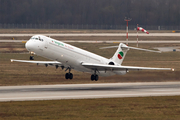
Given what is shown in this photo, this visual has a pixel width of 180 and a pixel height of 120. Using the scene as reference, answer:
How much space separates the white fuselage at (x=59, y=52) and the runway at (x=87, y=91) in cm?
314

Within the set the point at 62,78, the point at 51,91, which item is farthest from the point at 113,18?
the point at 51,91

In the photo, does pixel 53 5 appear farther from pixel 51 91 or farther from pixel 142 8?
pixel 51 91

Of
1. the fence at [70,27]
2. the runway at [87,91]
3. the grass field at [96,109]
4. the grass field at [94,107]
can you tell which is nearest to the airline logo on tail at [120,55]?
the grass field at [94,107]

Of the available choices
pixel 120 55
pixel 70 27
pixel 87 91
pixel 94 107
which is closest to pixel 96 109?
pixel 94 107

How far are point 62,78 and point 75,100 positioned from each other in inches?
765

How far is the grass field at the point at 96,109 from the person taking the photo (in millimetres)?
27062

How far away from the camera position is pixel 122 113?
94.2 ft

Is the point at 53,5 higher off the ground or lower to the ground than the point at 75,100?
higher

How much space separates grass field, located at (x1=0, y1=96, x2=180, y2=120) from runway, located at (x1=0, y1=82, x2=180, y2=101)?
2929mm

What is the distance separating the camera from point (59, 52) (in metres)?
41.1

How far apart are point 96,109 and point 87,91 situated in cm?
1138

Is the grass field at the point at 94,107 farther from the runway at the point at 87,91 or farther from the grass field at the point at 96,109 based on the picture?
the runway at the point at 87,91

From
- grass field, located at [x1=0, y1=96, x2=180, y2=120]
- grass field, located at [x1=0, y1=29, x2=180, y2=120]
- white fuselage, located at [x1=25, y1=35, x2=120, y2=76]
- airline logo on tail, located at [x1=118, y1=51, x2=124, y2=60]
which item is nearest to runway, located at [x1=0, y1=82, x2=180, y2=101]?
grass field, located at [x1=0, y1=29, x2=180, y2=120]

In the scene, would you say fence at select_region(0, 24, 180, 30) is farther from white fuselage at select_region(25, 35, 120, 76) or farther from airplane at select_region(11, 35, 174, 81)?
white fuselage at select_region(25, 35, 120, 76)
